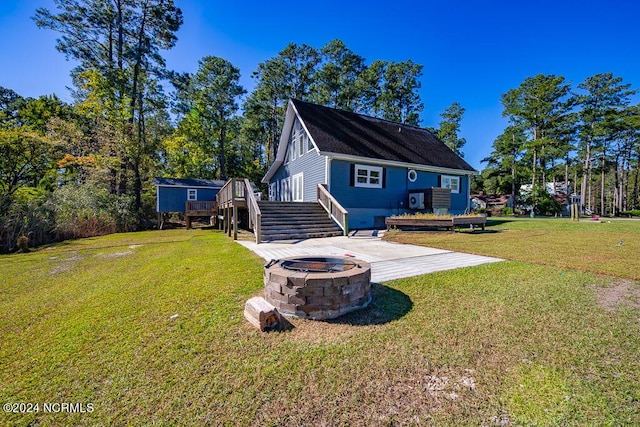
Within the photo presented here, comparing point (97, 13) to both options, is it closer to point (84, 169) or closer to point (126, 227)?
point (84, 169)

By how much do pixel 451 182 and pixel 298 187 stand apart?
30.1ft

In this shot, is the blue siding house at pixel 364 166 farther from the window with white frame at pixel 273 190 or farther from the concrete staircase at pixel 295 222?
the window with white frame at pixel 273 190

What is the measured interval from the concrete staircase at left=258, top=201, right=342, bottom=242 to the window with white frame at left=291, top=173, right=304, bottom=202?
2.74 metres

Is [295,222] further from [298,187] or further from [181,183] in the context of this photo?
[181,183]

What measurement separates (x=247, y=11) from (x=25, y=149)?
539 inches

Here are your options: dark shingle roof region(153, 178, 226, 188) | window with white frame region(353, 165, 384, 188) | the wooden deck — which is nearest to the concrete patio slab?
window with white frame region(353, 165, 384, 188)

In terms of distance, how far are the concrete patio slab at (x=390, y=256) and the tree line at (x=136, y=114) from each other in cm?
1134

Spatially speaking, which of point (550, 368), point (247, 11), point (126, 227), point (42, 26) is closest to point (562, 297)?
point (550, 368)

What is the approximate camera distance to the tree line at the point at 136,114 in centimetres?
1364

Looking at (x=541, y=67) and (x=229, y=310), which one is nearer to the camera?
(x=229, y=310)

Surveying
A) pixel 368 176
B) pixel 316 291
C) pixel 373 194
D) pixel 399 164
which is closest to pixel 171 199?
pixel 368 176

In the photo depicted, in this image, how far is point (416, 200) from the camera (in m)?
13.4

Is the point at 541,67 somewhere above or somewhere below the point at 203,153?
above

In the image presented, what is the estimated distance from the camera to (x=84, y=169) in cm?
1777
